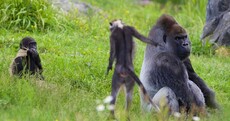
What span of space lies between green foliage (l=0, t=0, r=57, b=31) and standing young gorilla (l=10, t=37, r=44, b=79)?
2.70 metres

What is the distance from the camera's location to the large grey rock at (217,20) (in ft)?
39.4

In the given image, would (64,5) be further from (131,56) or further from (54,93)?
(131,56)

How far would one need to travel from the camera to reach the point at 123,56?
6.79 meters

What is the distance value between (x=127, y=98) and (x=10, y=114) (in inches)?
49.5

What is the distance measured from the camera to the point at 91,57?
10.1 m

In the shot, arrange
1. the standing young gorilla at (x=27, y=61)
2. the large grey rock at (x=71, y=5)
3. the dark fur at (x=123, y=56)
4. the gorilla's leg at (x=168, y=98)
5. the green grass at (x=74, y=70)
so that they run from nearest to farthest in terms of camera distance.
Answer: the dark fur at (x=123, y=56) → the green grass at (x=74, y=70) → the gorilla's leg at (x=168, y=98) → the standing young gorilla at (x=27, y=61) → the large grey rock at (x=71, y=5)

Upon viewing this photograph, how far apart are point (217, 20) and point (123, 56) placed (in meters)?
5.86

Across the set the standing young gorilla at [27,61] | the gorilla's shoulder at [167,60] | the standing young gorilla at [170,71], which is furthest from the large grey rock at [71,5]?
the gorilla's shoulder at [167,60]

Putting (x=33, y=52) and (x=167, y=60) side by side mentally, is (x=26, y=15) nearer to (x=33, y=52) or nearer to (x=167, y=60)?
(x=33, y=52)

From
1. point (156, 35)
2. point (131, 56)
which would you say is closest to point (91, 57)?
point (156, 35)

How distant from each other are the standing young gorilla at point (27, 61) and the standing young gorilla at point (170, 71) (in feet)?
4.92

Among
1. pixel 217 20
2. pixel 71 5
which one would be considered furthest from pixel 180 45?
pixel 71 5

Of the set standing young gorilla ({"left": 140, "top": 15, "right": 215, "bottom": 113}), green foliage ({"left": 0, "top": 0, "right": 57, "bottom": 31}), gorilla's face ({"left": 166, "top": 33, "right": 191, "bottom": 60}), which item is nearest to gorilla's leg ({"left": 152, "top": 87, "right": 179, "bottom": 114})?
standing young gorilla ({"left": 140, "top": 15, "right": 215, "bottom": 113})

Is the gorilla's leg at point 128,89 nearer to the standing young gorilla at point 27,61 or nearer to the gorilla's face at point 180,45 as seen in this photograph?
the gorilla's face at point 180,45
